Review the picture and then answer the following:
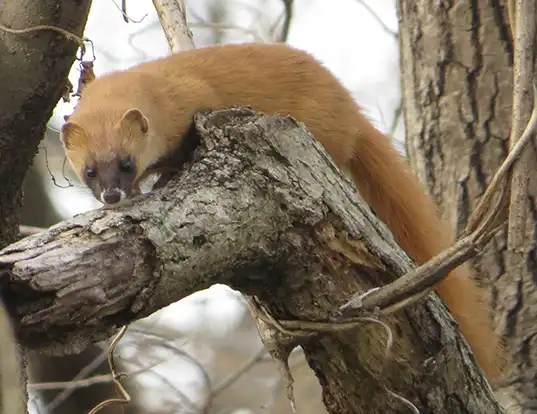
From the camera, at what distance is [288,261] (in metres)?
1.89

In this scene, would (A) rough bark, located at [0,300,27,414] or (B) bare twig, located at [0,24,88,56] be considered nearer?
(A) rough bark, located at [0,300,27,414]

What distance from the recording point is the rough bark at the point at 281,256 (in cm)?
154

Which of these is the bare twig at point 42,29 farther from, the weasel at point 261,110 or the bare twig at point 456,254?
the bare twig at point 456,254

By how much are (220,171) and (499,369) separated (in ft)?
4.10

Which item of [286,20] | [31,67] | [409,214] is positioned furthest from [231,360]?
[31,67]

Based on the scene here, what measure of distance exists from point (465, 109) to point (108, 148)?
1.29 meters

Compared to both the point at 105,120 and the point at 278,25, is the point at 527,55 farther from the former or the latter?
the point at 278,25

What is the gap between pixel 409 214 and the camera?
8.62 feet

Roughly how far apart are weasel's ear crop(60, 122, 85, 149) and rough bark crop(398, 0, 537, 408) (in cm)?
129

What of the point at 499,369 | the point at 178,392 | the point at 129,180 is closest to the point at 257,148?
the point at 129,180

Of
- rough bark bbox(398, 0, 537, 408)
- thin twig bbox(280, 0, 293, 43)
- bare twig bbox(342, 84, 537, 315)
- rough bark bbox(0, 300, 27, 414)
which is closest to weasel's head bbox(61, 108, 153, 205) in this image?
bare twig bbox(342, 84, 537, 315)

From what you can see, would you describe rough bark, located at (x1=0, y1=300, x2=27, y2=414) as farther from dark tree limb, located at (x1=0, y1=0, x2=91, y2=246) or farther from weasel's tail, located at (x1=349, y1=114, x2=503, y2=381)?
weasel's tail, located at (x1=349, y1=114, x2=503, y2=381)

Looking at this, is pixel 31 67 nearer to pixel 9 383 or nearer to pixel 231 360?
pixel 9 383

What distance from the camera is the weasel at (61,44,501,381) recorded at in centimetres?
246
